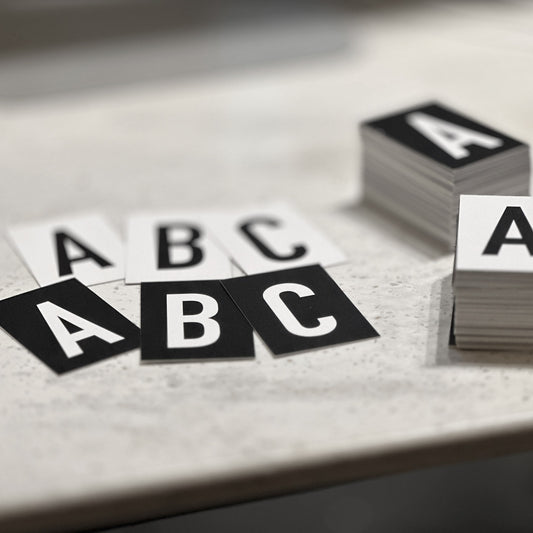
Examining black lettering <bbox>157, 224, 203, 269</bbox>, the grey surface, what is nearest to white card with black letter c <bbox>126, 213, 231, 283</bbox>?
black lettering <bbox>157, 224, 203, 269</bbox>

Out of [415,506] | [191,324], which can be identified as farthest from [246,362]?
[415,506]

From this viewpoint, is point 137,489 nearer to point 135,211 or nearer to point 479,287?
point 479,287

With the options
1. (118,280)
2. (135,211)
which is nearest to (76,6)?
(135,211)

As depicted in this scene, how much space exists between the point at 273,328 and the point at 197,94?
2.82ft

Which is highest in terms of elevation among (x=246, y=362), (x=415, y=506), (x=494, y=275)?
(x=494, y=275)

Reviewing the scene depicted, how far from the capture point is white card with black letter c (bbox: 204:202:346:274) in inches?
47.0

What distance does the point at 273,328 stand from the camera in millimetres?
1046

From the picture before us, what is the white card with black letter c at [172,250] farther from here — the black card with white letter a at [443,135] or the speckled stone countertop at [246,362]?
the black card with white letter a at [443,135]

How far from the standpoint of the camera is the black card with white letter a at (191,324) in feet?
3.34

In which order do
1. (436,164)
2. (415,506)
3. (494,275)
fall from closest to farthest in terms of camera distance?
1. (494,275)
2. (436,164)
3. (415,506)

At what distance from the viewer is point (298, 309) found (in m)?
1.07

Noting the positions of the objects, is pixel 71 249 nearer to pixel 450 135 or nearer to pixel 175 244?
pixel 175 244

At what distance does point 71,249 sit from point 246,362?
37 cm

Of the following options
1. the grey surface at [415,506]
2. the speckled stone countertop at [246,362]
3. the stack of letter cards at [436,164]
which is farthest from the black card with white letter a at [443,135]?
the grey surface at [415,506]
